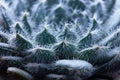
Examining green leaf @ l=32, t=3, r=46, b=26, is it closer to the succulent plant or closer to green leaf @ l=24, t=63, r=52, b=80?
the succulent plant

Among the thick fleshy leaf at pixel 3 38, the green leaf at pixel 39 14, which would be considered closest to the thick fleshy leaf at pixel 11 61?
the thick fleshy leaf at pixel 3 38

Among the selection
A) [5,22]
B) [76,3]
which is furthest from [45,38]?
[76,3]

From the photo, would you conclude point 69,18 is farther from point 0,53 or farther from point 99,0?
point 0,53

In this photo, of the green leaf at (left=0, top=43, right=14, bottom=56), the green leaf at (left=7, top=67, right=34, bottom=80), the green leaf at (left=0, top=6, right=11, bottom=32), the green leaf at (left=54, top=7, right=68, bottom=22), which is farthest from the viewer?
the green leaf at (left=54, top=7, right=68, bottom=22)

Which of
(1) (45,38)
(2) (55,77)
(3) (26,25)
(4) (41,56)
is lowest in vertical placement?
(2) (55,77)

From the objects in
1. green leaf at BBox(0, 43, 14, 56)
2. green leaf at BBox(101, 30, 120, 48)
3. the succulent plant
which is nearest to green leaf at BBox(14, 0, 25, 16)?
the succulent plant

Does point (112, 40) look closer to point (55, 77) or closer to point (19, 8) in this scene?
point (55, 77)
